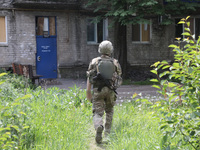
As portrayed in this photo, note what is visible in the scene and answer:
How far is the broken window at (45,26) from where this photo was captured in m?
18.9

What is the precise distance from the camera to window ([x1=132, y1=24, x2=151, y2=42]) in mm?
20672

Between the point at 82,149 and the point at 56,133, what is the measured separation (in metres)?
0.58

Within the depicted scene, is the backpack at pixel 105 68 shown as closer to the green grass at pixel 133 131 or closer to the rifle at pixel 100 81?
the rifle at pixel 100 81

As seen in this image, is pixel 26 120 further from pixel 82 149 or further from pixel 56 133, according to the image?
pixel 82 149

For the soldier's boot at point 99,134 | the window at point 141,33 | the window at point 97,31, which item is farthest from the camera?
the window at point 141,33

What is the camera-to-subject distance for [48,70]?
19047 mm

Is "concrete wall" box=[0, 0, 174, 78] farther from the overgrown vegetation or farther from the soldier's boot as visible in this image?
the soldier's boot

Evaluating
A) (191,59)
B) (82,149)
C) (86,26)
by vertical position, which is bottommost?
(82,149)

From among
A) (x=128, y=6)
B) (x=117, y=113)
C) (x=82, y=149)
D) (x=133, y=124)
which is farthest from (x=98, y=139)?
(x=128, y=6)

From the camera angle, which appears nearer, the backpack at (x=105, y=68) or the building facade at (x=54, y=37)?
the backpack at (x=105, y=68)

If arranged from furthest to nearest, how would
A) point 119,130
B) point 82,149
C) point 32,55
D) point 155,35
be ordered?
point 155,35 → point 32,55 → point 119,130 → point 82,149

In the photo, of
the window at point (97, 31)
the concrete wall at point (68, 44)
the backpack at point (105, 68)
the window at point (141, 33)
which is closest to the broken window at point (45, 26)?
the concrete wall at point (68, 44)

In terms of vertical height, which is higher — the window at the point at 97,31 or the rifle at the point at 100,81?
the window at the point at 97,31

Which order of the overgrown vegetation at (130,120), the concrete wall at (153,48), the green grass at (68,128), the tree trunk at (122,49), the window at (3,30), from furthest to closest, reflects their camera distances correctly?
the concrete wall at (153,48)
the window at (3,30)
the tree trunk at (122,49)
the green grass at (68,128)
the overgrown vegetation at (130,120)
